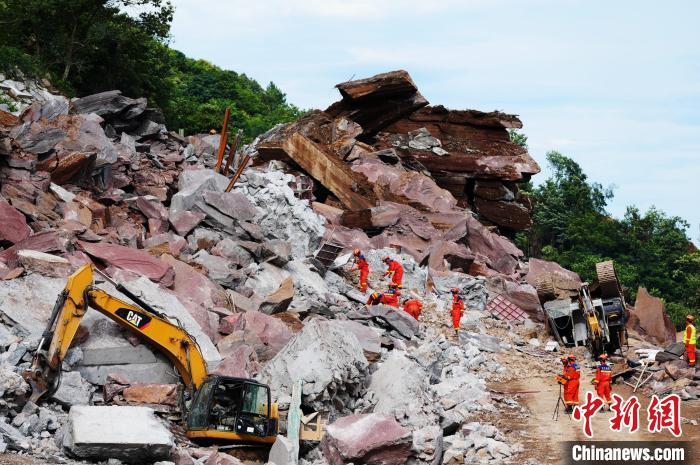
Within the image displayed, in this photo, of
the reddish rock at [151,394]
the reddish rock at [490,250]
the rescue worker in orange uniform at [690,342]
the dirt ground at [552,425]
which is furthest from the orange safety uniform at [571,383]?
the reddish rock at [490,250]

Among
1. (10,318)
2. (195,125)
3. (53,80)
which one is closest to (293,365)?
(10,318)

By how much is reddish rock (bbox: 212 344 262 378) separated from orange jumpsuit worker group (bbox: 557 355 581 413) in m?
4.69

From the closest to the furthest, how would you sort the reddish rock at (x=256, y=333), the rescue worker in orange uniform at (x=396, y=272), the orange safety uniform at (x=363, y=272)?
the reddish rock at (x=256, y=333)
the rescue worker in orange uniform at (x=396, y=272)
the orange safety uniform at (x=363, y=272)

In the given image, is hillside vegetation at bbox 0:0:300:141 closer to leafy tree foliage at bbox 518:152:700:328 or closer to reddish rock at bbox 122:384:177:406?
reddish rock at bbox 122:384:177:406

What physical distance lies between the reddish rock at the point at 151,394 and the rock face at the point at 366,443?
6.89 feet

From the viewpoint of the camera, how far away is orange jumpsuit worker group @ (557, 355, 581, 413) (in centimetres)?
1283

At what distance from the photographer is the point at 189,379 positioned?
11.0 metres

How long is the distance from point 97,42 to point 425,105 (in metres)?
11.8

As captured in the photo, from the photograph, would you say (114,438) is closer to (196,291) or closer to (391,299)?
(196,291)

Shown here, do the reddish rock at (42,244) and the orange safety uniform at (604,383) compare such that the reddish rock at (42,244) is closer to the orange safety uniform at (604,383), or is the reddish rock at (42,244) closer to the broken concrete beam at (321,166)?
the orange safety uniform at (604,383)

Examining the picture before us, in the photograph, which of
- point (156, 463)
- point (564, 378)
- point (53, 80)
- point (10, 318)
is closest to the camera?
point (156, 463)

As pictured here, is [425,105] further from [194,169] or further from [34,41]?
[34,41]

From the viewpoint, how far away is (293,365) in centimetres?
1148

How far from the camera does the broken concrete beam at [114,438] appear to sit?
29.4 feet
